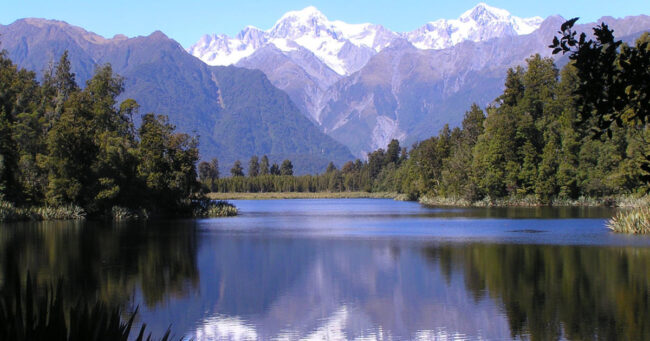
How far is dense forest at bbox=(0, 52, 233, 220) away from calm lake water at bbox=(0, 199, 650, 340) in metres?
13.1

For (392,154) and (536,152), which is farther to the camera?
(392,154)

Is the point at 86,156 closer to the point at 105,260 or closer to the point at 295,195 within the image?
the point at 105,260

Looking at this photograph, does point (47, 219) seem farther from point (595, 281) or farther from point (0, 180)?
point (595, 281)

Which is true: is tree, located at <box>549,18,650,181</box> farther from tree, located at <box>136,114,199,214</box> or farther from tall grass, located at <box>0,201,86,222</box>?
tree, located at <box>136,114,199,214</box>

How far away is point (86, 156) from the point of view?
2344 inches

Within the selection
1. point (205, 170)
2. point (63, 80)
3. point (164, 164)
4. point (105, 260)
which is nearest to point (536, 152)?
point (164, 164)

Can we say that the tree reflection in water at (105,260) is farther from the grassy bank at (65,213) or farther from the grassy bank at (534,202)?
the grassy bank at (534,202)

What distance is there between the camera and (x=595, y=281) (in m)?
23.4

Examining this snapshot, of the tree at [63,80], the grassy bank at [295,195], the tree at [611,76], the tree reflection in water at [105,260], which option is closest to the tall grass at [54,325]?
the tree reflection in water at [105,260]

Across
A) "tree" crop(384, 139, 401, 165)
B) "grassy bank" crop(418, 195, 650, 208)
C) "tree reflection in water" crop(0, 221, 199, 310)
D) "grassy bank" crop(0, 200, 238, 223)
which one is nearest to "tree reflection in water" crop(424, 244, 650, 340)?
"tree reflection in water" crop(0, 221, 199, 310)

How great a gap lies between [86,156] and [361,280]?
41.4 m

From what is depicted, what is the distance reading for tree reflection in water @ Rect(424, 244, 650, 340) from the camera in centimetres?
1664

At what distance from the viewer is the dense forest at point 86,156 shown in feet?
188

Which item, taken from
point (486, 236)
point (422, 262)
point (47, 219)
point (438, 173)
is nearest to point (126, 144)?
point (47, 219)
